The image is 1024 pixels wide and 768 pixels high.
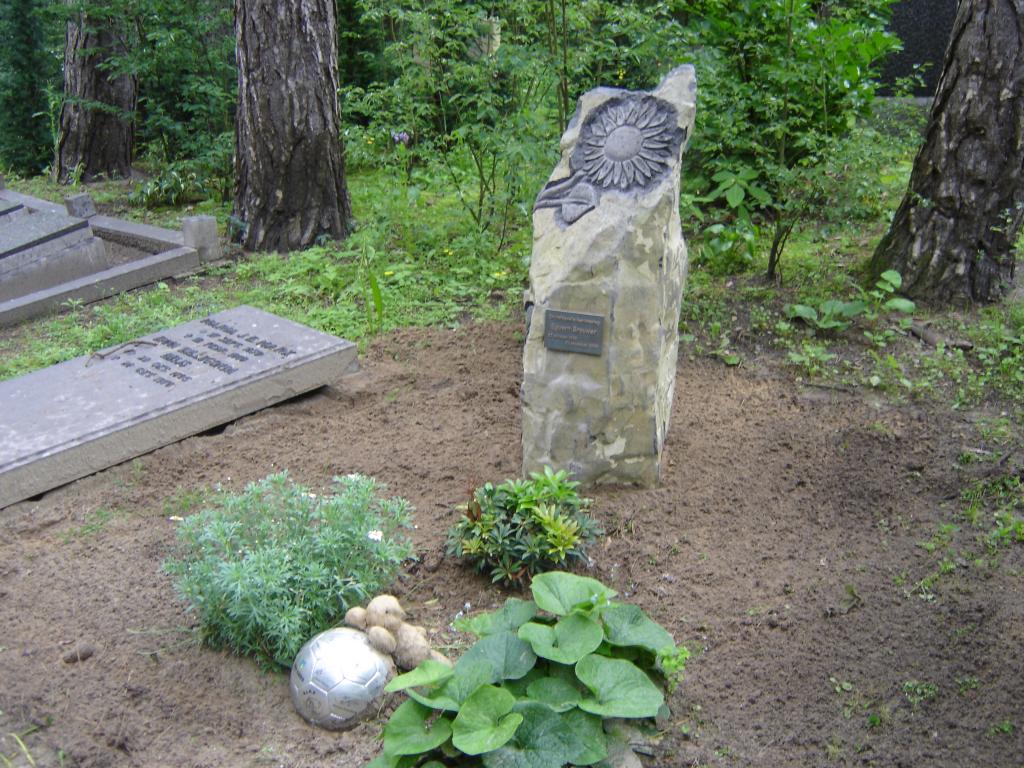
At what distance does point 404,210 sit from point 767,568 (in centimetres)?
479

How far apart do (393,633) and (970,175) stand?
4168 millimetres

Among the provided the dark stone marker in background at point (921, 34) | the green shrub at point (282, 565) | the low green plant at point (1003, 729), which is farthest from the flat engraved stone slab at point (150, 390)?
the dark stone marker in background at point (921, 34)

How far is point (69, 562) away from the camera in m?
Answer: 3.80

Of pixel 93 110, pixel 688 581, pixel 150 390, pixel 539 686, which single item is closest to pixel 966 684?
pixel 688 581

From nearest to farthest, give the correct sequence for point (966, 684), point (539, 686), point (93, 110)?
point (539, 686) < point (966, 684) < point (93, 110)

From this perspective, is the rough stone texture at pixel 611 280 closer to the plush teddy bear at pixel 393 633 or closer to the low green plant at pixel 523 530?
the low green plant at pixel 523 530

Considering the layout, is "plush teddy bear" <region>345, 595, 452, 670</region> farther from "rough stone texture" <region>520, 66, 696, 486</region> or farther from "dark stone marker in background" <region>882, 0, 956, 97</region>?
"dark stone marker in background" <region>882, 0, 956, 97</region>

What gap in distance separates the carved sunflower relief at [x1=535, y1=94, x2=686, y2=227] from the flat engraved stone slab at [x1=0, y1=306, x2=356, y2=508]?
1.74 meters

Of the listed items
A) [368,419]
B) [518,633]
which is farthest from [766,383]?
[518,633]

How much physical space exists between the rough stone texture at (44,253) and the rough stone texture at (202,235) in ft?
2.21

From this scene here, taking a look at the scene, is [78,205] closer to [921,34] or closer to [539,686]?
[539,686]

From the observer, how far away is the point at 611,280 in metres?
3.90

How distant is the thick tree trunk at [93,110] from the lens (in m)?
9.38

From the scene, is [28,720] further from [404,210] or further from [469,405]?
[404,210]
